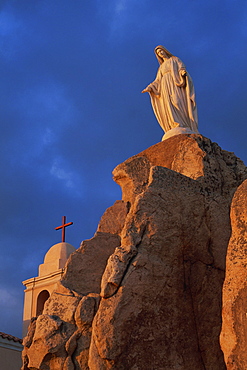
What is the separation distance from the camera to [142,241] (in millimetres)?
6004

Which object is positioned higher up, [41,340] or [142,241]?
[142,241]

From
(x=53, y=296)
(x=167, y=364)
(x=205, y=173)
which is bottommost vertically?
(x=167, y=364)

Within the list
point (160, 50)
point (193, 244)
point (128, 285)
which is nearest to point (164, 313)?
point (128, 285)

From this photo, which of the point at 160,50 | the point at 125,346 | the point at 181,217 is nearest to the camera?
the point at 125,346

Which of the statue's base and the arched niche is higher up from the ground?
the arched niche

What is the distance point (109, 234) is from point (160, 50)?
3.91 metres

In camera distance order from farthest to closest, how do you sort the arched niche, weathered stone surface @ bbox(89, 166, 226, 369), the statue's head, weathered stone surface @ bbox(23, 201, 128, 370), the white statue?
the arched niche < the statue's head < the white statue < weathered stone surface @ bbox(23, 201, 128, 370) < weathered stone surface @ bbox(89, 166, 226, 369)

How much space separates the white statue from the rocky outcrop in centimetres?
173

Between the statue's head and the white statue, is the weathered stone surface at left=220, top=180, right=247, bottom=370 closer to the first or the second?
the white statue

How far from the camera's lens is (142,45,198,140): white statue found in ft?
30.1

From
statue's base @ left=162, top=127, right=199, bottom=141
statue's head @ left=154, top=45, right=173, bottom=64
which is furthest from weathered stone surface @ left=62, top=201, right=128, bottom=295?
statue's head @ left=154, top=45, right=173, bottom=64

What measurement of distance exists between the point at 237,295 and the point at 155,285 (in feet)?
4.61

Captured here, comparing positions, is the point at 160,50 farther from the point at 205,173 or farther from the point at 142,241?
the point at 142,241

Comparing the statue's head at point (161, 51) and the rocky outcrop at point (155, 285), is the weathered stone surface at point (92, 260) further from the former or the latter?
the statue's head at point (161, 51)
